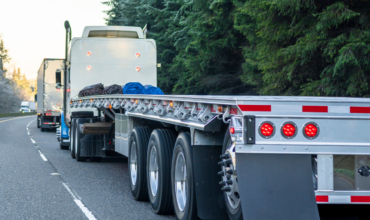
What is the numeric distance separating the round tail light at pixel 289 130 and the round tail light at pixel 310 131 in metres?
0.09

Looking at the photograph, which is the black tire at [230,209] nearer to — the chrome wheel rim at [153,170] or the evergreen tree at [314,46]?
the chrome wheel rim at [153,170]

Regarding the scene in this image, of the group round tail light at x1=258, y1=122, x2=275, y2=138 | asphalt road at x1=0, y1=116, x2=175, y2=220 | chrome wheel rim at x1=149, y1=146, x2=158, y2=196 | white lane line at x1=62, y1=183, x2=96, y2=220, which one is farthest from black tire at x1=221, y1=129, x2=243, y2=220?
white lane line at x1=62, y1=183, x2=96, y2=220

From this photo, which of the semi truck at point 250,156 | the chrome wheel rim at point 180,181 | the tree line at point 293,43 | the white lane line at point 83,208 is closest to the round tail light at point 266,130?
the semi truck at point 250,156

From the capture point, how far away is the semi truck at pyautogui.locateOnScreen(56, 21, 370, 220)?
411 cm

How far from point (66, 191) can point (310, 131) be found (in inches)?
208

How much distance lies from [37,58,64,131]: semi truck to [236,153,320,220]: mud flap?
23.6 m

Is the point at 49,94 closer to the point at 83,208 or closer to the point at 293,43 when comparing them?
the point at 293,43

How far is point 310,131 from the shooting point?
4168mm

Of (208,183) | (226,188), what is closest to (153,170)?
(208,183)

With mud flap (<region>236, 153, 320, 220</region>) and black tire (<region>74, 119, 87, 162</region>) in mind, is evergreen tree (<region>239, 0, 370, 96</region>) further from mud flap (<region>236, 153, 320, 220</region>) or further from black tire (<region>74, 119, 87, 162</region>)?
mud flap (<region>236, 153, 320, 220</region>)

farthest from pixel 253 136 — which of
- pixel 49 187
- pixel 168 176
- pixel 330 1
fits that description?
pixel 330 1

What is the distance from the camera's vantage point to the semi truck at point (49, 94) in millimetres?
26939

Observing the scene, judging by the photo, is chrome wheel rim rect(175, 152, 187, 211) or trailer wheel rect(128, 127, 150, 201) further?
trailer wheel rect(128, 127, 150, 201)

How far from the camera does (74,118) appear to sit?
13336 millimetres
